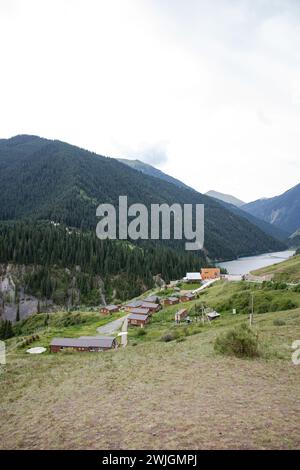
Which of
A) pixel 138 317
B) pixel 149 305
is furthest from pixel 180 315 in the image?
pixel 149 305

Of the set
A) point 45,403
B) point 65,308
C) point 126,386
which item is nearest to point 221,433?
point 126,386

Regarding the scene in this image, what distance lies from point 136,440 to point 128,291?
451 ft

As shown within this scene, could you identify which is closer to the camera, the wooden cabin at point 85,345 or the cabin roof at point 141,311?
the wooden cabin at point 85,345

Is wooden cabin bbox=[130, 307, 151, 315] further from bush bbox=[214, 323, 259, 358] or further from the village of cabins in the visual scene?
bush bbox=[214, 323, 259, 358]

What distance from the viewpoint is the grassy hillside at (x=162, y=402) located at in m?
12.8

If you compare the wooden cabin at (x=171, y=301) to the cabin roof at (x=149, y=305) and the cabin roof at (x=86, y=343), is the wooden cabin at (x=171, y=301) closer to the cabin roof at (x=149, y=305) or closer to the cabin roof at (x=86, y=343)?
the cabin roof at (x=149, y=305)

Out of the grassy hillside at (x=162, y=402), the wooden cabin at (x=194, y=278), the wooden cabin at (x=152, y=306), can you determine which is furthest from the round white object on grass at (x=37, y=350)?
the wooden cabin at (x=194, y=278)

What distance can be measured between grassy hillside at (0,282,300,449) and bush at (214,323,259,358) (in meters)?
0.96

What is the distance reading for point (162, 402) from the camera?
1758 cm

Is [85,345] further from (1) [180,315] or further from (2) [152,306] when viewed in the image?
(2) [152,306]

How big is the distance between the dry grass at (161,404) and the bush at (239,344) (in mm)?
1244

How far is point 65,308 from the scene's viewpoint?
457ft

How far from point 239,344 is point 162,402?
12.1 metres

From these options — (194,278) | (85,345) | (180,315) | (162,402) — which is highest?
(162,402)
